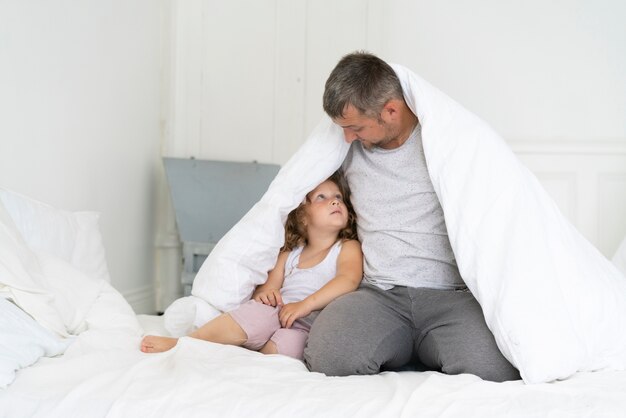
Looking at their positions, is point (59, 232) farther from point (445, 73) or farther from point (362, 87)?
point (445, 73)

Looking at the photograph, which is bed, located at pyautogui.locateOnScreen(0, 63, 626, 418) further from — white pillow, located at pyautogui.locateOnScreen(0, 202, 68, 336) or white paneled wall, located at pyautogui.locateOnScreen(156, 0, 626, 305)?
white paneled wall, located at pyautogui.locateOnScreen(156, 0, 626, 305)

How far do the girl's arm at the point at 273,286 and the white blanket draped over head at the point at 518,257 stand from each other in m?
0.51

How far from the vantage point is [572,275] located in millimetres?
1588

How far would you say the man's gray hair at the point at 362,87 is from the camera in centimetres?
180

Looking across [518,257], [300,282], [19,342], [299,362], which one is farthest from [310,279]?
[19,342]

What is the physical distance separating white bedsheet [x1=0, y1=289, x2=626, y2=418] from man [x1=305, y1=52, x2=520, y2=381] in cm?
9

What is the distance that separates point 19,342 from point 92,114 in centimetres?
135

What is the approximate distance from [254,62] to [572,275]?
2.12 metres

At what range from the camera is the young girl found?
1800 mm

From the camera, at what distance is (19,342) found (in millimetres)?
1521

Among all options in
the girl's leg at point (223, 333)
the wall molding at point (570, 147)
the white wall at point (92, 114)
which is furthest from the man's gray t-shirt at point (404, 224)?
the wall molding at point (570, 147)

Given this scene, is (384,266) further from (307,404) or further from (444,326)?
(307,404)

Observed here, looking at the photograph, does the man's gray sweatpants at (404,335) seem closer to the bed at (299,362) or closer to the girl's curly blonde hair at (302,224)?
the bed at (299,362)

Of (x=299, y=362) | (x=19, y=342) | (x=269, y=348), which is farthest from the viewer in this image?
(x=269, y=348)
